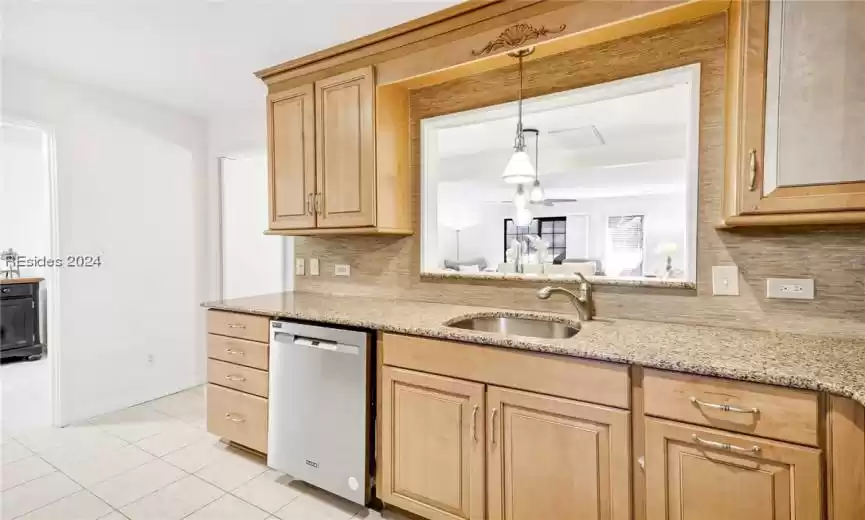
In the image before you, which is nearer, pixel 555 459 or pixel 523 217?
pixel 555 459

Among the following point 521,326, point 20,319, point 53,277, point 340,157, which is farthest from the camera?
point 20,319

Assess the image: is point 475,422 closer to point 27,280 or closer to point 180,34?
point 180,34

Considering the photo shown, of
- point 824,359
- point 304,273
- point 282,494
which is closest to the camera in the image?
point 824,359

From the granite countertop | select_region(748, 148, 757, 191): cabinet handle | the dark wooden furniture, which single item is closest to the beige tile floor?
the granite countertop

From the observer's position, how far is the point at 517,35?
1.76m

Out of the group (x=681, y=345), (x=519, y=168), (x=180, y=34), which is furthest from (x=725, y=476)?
(x=180, y=34)

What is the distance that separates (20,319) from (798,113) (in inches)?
245

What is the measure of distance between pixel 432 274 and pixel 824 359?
5.32 ft

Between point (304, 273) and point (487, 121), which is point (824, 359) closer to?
point (487, 121)

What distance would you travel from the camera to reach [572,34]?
167cm

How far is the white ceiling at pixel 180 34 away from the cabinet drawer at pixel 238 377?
178 centimetres

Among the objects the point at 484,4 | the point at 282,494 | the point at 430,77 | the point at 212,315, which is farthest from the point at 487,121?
the point at 282,494

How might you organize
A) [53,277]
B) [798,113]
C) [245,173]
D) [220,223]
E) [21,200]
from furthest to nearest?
[21,200] < [245,173] < [220,223] < [53,277] < [798,113]

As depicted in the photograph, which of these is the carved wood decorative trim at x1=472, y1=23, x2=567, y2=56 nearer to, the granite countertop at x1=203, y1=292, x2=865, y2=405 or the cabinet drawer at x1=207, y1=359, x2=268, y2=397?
the granite countertop at x1=203, y1=292, x2=865, y2=405
